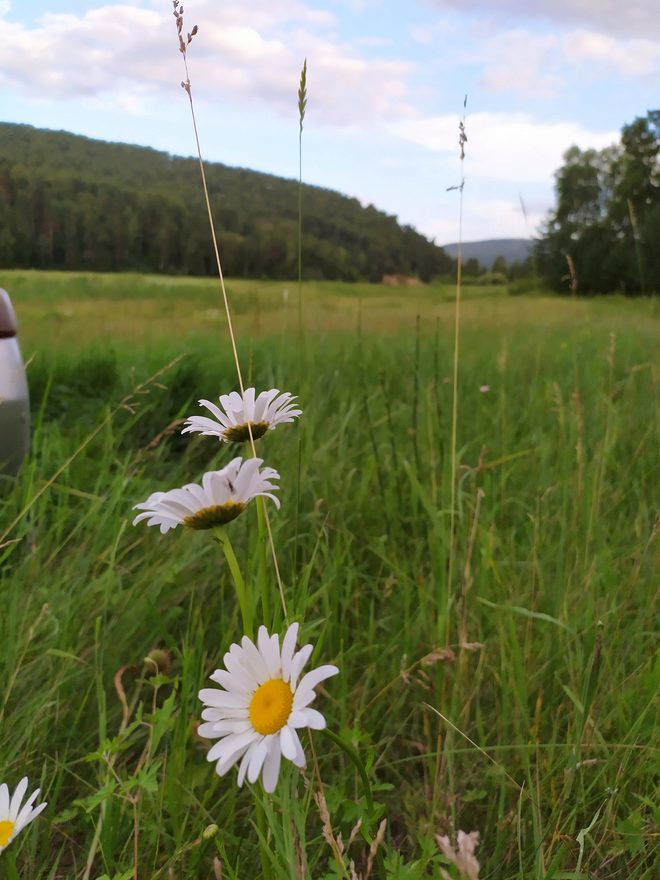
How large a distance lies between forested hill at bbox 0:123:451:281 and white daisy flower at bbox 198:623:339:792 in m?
3.31

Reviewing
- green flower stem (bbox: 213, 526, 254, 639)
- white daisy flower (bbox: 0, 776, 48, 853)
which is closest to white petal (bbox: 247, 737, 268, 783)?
green flower stem (bbox: 213, 526, 254, 639)

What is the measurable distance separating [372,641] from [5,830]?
92 cm

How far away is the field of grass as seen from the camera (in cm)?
101

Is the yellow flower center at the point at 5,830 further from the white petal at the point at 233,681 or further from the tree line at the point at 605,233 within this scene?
the tree line at the point at 605,233

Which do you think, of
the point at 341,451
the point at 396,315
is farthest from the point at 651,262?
the point at 341,451

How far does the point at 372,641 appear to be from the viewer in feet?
4.98

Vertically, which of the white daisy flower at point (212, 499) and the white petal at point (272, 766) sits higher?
the white daisy flower at point (212, 499)

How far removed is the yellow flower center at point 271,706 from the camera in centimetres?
54

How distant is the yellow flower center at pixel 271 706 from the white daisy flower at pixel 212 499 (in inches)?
5.7

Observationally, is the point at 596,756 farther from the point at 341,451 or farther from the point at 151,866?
the point at 341,451

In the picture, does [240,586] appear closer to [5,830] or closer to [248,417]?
[248,417]

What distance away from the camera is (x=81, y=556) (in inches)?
70.0

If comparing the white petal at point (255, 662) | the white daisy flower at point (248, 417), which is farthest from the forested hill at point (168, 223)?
the white petal at point (255, 662)

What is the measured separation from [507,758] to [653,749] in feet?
0.82
